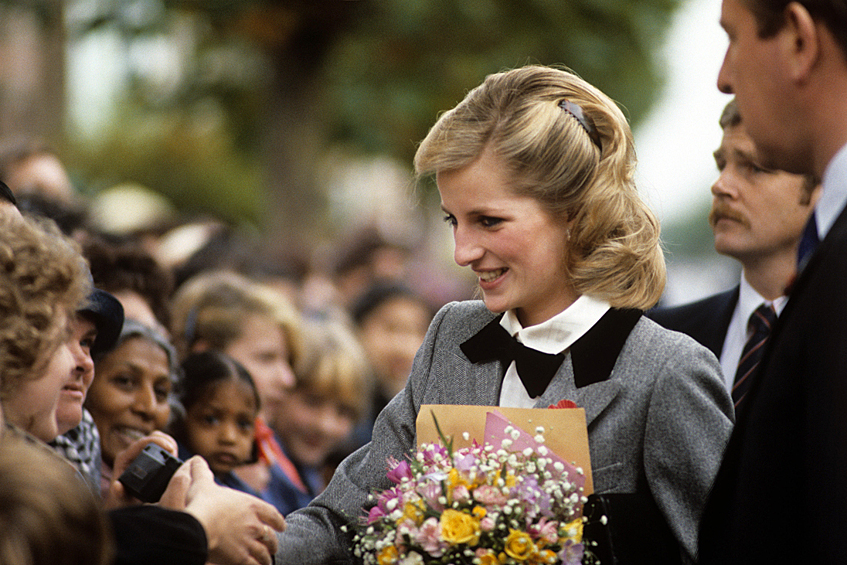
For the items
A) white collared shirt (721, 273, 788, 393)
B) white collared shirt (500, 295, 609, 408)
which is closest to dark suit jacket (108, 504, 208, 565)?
white collared shirt (500, 295, 609, 408)

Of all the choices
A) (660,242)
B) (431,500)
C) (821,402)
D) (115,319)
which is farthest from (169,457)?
(821,402)

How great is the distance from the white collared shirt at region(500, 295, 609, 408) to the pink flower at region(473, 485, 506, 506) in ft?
1.44

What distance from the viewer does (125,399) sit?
3.26 meters

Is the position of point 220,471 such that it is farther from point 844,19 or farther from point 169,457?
point 844,19

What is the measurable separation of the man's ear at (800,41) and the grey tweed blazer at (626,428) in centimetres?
83

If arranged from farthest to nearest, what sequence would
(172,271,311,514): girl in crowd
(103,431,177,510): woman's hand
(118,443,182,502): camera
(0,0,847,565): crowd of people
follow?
(172,271,311,514): girl in crowd
(103,431,177,510): woman's hand
(118,443,182,502): camera
(0,0,847,565): crowd of people

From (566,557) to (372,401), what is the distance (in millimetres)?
4426

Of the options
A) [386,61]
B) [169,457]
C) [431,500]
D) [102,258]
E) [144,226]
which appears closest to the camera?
[431,500]

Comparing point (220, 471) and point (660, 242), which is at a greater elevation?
point (660, 242)

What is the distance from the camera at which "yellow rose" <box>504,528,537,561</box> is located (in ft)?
6.62

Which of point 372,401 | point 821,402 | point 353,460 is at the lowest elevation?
point 372,401

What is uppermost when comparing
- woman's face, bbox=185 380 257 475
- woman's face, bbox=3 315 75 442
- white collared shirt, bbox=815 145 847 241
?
white collared shirt, bbox=815 145 847 241

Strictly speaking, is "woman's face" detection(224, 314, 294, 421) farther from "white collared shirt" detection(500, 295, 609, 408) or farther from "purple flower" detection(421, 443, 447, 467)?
"purple flower" detection(421, 443, 447, 467)

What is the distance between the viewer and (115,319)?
2.86m
